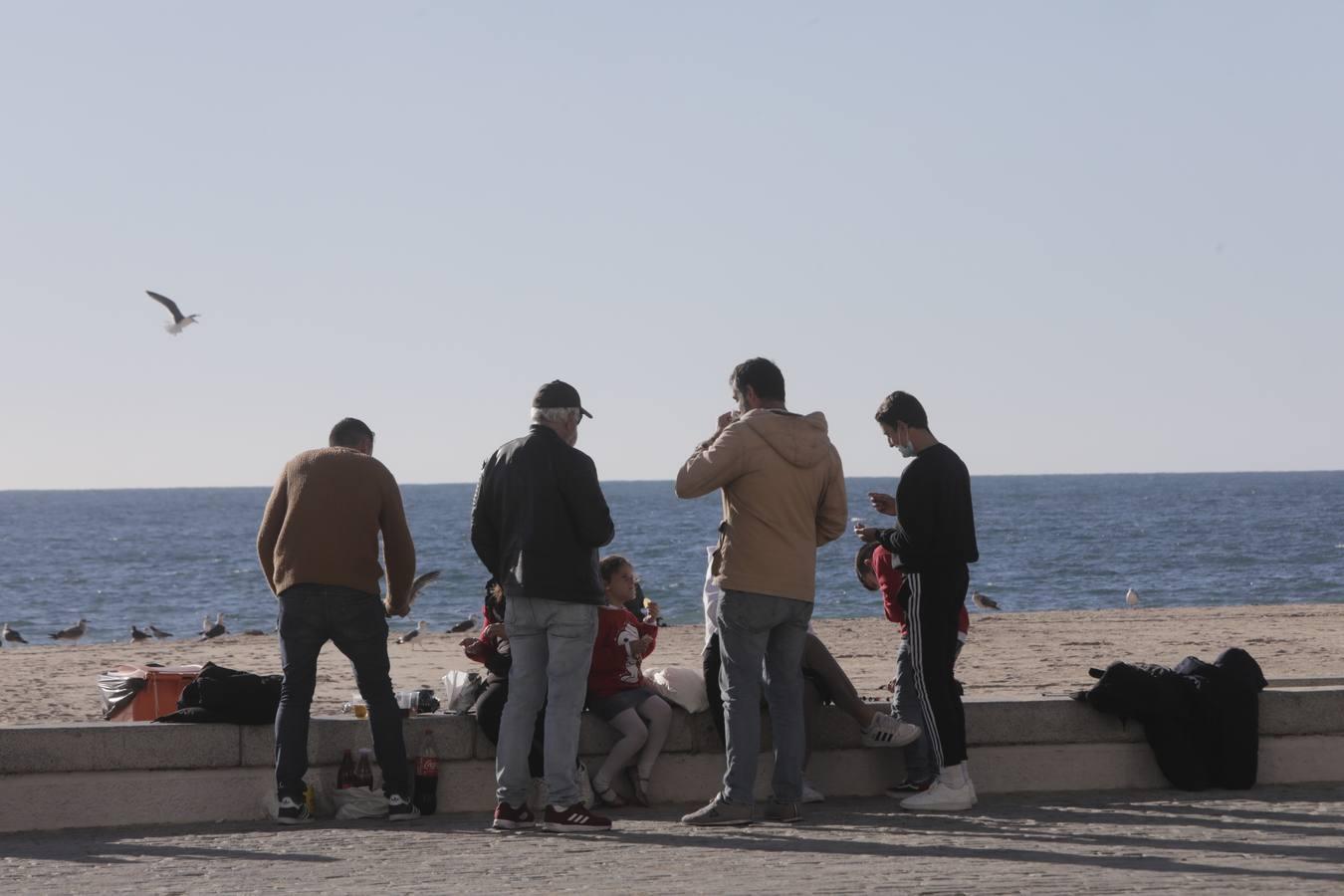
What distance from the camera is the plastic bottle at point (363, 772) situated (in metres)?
7.44

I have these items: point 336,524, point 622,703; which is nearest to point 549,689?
point 622,703

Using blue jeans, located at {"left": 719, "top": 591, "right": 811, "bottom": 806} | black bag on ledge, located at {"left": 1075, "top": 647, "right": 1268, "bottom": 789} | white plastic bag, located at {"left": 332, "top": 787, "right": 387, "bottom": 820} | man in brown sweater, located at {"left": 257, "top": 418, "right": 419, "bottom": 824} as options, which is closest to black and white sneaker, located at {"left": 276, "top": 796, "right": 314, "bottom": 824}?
man in brown sweater, located at {"left": 257, "top": 418, "right": 419, "bottom": 824}

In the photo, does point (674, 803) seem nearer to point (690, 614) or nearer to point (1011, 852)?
point (1011, 852)

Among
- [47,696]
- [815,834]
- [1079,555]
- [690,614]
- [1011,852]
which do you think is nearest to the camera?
[1011,852]

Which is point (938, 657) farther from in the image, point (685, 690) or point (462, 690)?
point (462, 690)

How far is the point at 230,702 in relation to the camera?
741 centimetres

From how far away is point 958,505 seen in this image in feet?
24.3

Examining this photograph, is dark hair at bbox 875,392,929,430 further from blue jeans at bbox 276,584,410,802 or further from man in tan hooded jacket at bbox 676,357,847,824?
blue jeans at bbox 276,584,410,802

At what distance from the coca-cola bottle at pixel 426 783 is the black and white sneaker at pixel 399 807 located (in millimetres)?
122

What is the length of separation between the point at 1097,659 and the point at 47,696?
9.67m

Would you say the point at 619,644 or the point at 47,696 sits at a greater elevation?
the point at 619,644

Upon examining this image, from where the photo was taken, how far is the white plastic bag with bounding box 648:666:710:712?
762cm

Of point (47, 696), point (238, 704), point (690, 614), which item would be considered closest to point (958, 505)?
point (238, 704)

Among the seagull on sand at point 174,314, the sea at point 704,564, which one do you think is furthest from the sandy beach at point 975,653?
the sea at point 704,564
